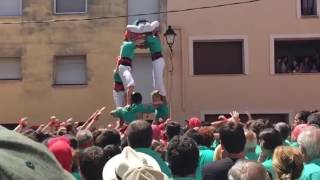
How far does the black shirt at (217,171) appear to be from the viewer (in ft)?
15.6

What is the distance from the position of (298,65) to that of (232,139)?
1891cm

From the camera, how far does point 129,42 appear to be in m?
14.6

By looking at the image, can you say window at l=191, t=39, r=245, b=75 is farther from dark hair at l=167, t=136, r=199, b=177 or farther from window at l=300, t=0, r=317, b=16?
dark hair at l=167, t=136, r=199, b=177

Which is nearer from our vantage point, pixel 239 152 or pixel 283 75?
pixel 239 152

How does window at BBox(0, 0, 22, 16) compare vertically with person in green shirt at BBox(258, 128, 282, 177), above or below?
above

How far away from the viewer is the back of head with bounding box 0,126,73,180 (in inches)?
47.4

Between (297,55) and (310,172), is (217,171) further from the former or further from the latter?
(297,55)

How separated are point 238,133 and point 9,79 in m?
18.5

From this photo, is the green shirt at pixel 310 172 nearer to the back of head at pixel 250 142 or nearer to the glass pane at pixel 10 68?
the back of head at pixel 250 142

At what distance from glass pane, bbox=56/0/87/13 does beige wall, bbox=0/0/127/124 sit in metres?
0.50

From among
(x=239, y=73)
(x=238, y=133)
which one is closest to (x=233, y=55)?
(x=239, y=73)

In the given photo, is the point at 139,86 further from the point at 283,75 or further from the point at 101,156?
the point at 101,156

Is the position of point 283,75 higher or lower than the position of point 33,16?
lower

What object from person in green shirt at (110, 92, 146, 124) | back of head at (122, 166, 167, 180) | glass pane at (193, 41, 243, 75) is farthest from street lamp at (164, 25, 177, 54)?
back of head at (122, 166, 167, 180)
